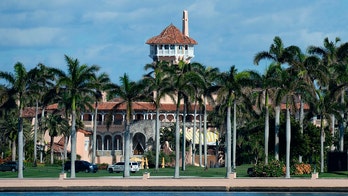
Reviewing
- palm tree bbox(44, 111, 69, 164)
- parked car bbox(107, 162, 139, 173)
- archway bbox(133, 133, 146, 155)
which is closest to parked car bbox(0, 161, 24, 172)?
parked car bbox(107, 162, 139, 173)

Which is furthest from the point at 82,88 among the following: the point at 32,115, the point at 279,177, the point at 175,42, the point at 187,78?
the point at 175,42

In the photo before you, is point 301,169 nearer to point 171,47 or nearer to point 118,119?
point 118,119

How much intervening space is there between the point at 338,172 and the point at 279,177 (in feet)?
34.0

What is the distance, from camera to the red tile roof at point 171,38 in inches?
7047

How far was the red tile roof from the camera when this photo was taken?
179m

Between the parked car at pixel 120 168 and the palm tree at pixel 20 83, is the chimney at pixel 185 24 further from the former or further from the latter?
the palm tree at pixel 20 83

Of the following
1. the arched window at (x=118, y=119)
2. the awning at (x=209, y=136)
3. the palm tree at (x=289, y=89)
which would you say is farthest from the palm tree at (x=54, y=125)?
the palm tree at (x=289, y=89)

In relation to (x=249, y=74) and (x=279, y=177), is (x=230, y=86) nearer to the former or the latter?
(x=249, y=74)

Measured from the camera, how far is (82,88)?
98.5 metres

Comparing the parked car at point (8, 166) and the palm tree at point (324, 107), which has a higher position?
the palm tree at point (324, 107)

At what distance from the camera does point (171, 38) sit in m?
180

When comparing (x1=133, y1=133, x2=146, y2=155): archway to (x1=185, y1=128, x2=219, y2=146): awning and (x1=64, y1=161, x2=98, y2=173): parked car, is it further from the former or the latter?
(x1=64, y1=161, x2=98, y2=173): parked car

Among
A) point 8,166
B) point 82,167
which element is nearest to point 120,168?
point 82,167

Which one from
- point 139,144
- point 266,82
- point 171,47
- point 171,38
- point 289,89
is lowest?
point 139,144
